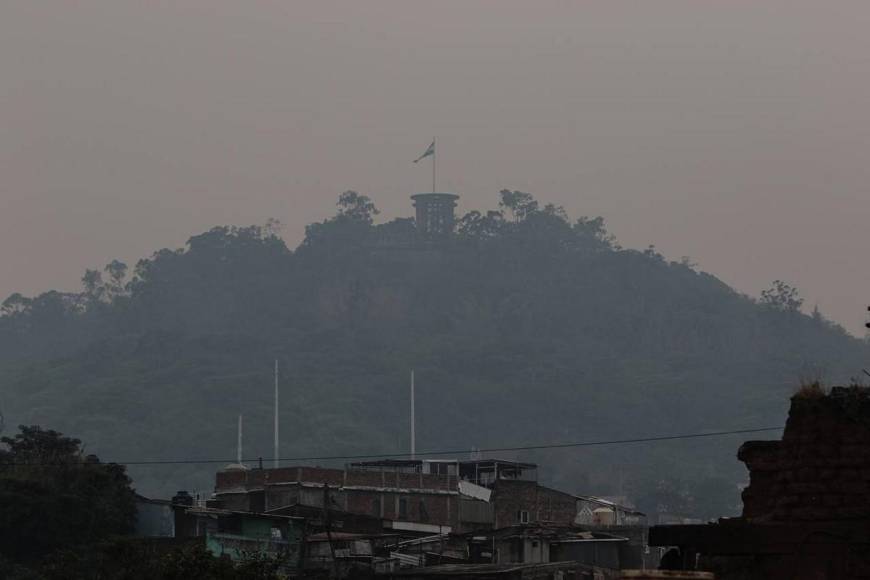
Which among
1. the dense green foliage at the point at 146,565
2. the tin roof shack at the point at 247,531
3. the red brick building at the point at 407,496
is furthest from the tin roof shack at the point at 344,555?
the red brick building at the point at 407,496

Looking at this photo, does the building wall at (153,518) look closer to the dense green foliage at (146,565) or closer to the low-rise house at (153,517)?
the low-rise house at (153,517)

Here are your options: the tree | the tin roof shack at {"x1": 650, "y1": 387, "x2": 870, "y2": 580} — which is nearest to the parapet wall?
the tin roof shack at {"x1": 650, "y1": 387, "x2": 870, "y2": 580}

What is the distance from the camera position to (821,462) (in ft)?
52.3

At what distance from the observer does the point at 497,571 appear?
4931 cm

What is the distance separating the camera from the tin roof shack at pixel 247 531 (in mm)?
60584

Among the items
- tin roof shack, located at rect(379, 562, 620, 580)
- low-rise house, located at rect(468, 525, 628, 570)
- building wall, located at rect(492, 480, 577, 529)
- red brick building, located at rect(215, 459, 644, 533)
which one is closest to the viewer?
tin roof shack, located at rect(379, 562, 620, 580)

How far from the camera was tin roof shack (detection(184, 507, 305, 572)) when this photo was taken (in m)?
60.6

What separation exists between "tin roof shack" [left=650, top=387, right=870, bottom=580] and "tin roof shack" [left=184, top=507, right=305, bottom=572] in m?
42.9

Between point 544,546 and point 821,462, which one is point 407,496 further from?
point 821,462

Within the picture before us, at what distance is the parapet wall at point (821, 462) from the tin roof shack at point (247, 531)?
4300 cm

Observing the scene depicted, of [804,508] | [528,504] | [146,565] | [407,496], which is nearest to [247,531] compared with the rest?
[146,565]

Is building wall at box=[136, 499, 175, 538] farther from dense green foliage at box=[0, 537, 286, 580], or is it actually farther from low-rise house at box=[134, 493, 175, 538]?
dense green foliage at box=[0, 537, 286, 580]

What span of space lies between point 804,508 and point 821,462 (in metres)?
0.45

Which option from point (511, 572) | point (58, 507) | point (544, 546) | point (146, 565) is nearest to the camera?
point (146, 565)
